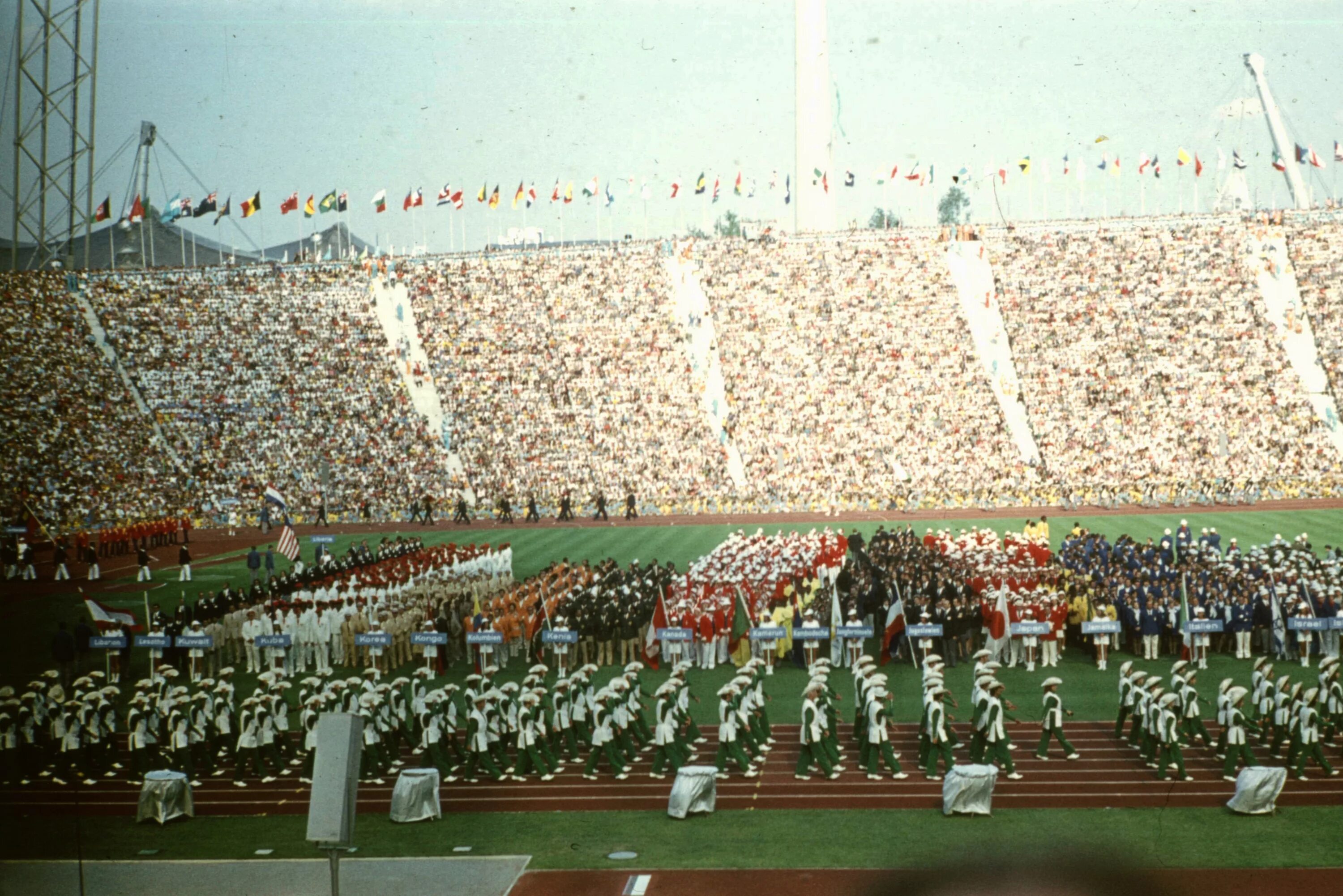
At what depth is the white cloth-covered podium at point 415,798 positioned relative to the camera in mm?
12102

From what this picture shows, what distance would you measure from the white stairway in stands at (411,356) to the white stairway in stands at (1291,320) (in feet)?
86.2

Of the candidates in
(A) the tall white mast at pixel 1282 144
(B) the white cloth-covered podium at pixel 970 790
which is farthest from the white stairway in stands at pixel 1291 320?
(B) the white cloth-covered podium at pixel 970 790

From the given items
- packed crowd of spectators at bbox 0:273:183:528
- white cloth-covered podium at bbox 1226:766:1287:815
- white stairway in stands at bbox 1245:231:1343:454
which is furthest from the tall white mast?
packed crowd of spectators at bbox 0:273:183:528

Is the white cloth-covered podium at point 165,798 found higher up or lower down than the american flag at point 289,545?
lower down

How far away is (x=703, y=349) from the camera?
147 feet

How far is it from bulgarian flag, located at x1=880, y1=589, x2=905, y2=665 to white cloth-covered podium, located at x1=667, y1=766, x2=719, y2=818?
20.2ft

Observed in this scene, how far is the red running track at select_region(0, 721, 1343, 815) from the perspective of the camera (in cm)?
1209

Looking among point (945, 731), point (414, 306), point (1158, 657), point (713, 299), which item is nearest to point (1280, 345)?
point (713, 299)

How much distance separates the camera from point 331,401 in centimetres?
4247

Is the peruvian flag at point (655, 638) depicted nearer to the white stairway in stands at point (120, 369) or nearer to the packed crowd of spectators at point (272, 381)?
the packed crowd of spectators at point (272, 381)

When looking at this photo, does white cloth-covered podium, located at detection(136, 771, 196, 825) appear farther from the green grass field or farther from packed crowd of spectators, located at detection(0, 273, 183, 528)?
packed crowd of spectators, located at detection(0, 273, 183, 528)

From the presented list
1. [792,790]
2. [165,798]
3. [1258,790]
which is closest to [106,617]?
[165,798]

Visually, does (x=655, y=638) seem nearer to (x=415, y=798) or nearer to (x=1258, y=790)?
(x=415, y=798)

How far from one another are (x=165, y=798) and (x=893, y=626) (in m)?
9.71
